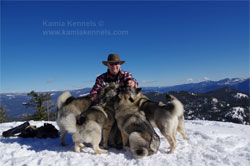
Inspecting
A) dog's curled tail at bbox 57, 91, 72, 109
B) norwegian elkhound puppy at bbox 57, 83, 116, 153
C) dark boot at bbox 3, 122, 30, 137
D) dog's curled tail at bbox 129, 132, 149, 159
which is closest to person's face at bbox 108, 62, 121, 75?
norwegian elkhound puppy at bbox 57, 83, 116, 153

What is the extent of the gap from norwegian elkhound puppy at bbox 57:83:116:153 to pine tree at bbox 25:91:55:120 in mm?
33583

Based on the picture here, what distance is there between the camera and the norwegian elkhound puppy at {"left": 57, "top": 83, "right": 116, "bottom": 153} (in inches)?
194

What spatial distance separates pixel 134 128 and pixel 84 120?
1610mm

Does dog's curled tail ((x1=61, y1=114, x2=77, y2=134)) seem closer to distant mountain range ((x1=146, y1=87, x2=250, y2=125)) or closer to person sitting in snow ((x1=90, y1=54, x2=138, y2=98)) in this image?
person sitting in snow ((x1=90, y1=54, x2=138, y2=98))

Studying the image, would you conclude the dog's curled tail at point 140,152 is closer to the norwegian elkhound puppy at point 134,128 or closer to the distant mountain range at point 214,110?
the norwegian elkhound puppy at point 134,128

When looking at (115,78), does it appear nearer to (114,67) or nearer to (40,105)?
(114,67)

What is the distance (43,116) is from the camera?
3538 cm

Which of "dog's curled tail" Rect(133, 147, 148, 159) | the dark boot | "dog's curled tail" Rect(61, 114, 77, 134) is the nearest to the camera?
"dog's curled tail" Rect(133, 147, 148, 159)

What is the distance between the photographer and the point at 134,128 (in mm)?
5027

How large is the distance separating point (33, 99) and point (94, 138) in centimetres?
3666

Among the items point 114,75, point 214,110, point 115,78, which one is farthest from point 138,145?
point 214,110

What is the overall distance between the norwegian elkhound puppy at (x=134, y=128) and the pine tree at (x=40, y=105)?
34.4 metres

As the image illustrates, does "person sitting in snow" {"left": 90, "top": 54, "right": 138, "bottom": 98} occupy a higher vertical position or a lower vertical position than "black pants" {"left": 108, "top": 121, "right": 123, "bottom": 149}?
higher

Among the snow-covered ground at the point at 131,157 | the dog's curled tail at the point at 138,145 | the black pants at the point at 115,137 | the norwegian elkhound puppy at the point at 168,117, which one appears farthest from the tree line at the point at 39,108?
the dog's curled tail at the point at 138,145
